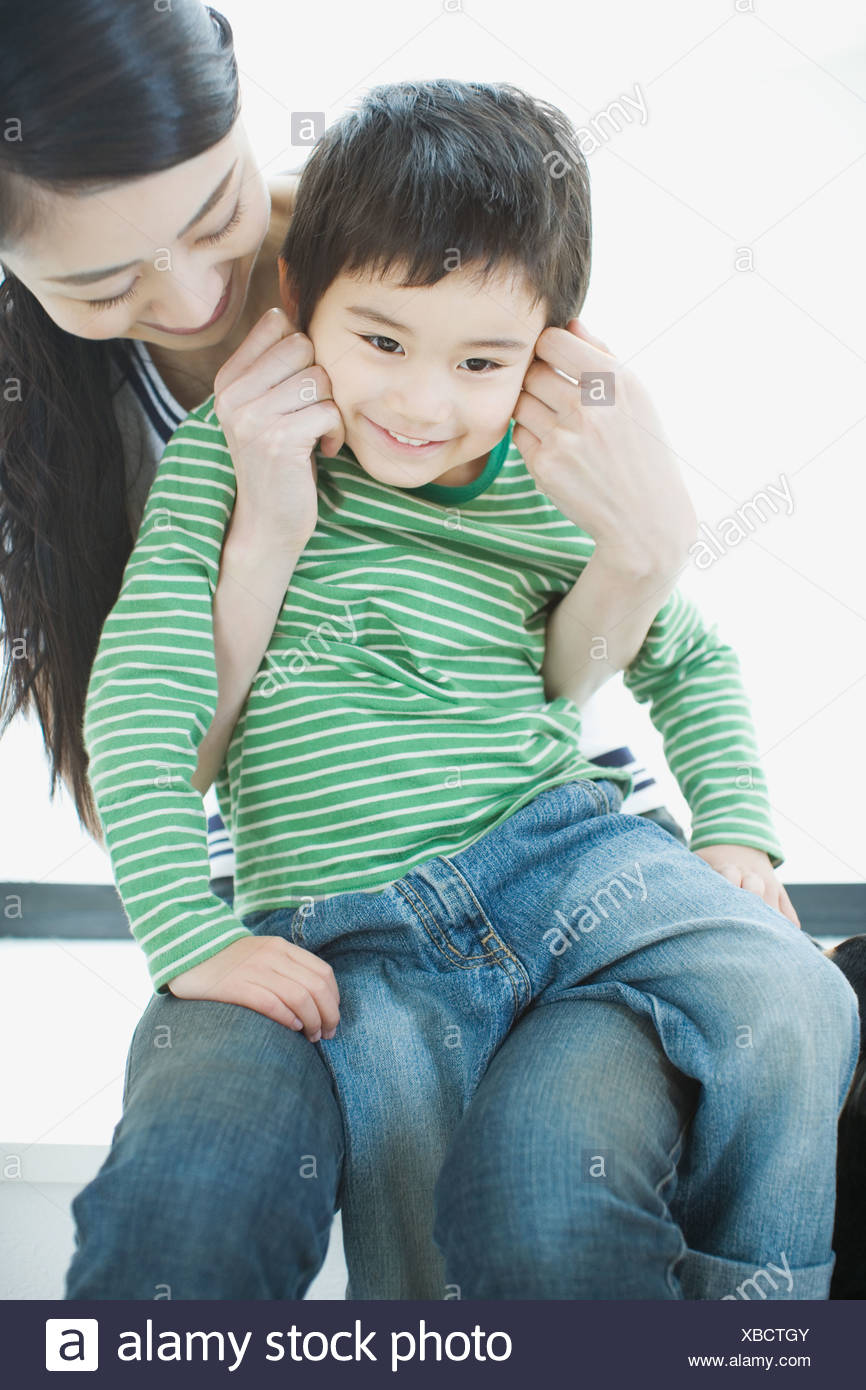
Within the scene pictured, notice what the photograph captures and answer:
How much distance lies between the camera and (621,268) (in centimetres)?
142

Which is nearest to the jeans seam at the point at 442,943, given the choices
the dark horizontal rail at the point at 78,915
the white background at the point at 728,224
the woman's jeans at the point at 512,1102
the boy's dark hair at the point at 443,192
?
the woman's jeans at the point at 512,1102

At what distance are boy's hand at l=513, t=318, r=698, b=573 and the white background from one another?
351 mm

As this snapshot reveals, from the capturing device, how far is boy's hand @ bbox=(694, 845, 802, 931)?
965 mm

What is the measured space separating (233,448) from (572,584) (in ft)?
1.13

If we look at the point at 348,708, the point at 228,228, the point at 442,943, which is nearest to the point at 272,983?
the point at 442,943

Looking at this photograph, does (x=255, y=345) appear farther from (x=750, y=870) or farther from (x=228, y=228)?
(x=750, y=870)

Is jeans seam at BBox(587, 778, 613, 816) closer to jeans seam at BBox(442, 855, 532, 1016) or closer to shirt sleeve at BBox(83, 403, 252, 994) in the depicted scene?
jeans seam at BBox(442, 855, 532, 1016)

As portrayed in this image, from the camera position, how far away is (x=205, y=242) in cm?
86

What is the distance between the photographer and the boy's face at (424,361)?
32.5 inches

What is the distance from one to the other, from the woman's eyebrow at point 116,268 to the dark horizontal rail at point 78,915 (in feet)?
3.31

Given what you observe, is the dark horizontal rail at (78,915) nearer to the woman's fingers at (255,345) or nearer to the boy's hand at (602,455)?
the boy's hand at (602,455)

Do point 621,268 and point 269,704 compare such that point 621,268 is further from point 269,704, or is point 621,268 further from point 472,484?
point 269,704

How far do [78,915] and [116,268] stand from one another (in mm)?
1098
